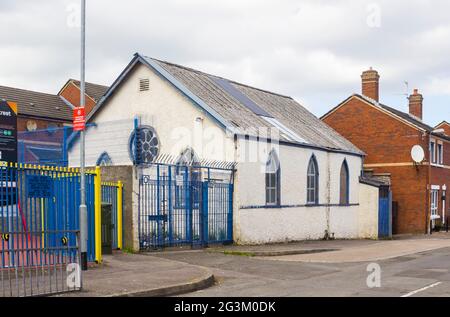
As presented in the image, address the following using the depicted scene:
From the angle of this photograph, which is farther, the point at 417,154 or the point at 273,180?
the point at 417,154

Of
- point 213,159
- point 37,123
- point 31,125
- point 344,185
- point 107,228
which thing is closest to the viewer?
point 107,228

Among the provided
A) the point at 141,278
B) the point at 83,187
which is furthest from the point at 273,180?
the point at 141,278

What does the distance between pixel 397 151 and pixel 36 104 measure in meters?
27.0

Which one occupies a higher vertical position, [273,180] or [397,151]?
[397,151]

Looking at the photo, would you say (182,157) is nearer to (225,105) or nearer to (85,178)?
(225,105)

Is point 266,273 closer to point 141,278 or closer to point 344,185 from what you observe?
point 141,278

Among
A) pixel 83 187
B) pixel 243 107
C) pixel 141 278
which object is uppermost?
pixel 243 107

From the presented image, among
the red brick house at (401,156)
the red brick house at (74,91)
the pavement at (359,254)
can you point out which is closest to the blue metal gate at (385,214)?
the red brick house at (401,156)

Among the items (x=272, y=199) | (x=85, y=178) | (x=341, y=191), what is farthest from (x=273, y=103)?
(x=85, y=178)

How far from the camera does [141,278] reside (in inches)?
456

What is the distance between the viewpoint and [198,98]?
21.1 m

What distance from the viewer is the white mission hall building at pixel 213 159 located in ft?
59.6

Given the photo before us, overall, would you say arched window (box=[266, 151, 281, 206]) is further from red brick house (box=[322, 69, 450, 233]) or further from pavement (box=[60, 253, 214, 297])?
red brick house (box=[322, 69, 450, 233])
